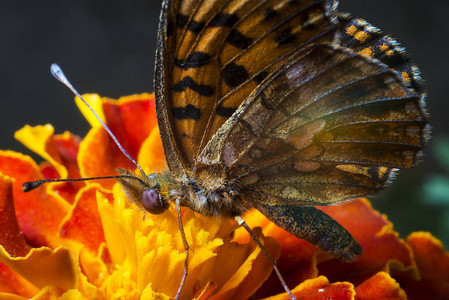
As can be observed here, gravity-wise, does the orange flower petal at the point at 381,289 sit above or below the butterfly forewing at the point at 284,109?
below

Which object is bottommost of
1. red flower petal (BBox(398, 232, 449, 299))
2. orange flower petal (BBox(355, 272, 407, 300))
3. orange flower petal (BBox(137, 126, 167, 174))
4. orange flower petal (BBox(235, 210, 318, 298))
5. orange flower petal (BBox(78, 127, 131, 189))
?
red flower petal (BBox(398, 232, 449, 299))

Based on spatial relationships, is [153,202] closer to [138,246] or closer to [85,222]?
[138,246]

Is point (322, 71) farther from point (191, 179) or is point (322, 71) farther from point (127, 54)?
point (127, 54)

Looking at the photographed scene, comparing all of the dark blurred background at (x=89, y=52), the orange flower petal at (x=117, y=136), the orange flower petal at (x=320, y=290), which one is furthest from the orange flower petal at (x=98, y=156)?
the dark blurred background at (x=89, y=52)

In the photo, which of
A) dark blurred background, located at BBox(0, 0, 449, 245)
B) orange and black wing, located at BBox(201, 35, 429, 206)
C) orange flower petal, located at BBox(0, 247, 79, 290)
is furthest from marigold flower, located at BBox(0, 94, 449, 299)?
dark blurred background, located at BBox(0, 0, 449, 245)

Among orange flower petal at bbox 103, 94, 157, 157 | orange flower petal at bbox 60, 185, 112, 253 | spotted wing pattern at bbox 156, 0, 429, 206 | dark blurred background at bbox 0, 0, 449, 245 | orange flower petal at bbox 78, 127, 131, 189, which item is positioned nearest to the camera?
spotted wing pattern at bbox 156, 0, 429, 206

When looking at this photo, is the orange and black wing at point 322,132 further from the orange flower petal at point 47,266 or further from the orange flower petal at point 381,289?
the orange flower petal at point 47,266

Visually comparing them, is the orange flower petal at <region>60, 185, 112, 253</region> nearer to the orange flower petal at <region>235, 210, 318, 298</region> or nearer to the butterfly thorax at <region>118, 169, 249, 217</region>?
the butterfly thorax at <region>118, 169, 249, 217</region>
